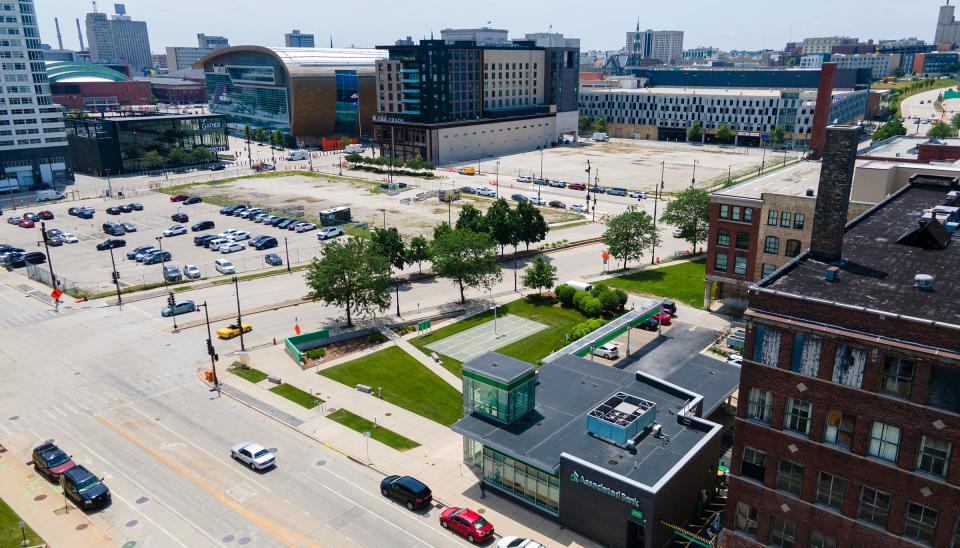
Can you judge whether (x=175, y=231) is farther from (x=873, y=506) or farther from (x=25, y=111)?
(x=873, y=506)

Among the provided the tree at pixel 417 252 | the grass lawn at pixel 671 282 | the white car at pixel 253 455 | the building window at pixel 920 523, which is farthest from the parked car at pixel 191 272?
the building window at pixel 920 523

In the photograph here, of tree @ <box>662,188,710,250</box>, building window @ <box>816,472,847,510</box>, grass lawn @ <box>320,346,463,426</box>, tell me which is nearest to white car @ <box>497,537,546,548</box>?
building window @ <box>816,472,847,510</box>

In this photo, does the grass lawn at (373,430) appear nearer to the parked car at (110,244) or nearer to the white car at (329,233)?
the white car at (329,233)

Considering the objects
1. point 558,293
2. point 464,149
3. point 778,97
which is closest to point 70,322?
point 558,293

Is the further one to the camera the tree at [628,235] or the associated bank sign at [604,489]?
the tree at [628,235]

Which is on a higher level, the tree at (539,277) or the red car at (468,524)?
the tree at (539,277)

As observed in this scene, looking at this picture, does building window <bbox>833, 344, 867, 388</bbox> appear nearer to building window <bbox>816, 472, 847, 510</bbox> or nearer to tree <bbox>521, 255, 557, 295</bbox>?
building window <bbox>816, 472, 847, 510</bbox>
